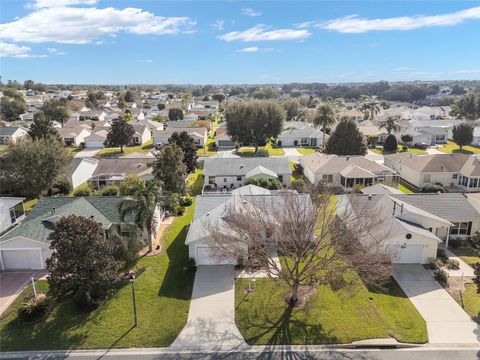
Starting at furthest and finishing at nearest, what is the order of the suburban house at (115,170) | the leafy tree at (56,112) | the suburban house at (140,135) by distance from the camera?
the leafy tree at (56,112), the suburban house at (140,135), the suburban house at (115,170)

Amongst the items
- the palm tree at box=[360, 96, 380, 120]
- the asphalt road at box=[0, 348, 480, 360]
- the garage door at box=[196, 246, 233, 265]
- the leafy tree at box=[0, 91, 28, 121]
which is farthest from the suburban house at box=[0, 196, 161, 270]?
the leafy tree at box=[0, 91, 28, 121]

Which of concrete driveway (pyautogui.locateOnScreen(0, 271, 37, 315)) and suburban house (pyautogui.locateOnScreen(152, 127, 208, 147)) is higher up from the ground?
suburban house (pyautogui.locateOnScreen(152, 127, 208, 147))

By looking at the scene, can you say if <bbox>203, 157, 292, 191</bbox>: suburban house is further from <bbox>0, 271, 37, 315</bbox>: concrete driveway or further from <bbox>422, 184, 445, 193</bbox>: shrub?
<bbox>0, 271, 37, 315</bbox>: concrete driveway

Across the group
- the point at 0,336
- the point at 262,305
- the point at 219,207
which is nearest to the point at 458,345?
the point at 262,305

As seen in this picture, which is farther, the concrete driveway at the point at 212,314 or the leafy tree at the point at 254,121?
the leafy tree at the point at 254,121

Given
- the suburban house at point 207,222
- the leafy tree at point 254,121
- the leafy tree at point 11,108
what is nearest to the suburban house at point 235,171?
the suburban house at point 207,222

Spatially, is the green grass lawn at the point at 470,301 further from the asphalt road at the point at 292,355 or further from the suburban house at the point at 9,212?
the suburban house at the point at 9,212

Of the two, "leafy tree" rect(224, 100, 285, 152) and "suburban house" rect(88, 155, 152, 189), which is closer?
"suburban house" rect(88, 155, 152, 189)
